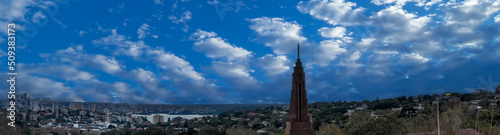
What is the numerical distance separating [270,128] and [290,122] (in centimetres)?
4851

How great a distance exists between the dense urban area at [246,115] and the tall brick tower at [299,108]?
732 centimetres

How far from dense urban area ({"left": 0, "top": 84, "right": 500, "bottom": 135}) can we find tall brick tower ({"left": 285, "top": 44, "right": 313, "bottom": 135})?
288 inches

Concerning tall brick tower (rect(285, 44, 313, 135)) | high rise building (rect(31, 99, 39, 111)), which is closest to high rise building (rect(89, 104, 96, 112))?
high rise building (rect(31, 99, 39, 111))

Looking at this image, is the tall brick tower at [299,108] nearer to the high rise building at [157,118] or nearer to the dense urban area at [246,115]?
the dense urban area at [246,115]

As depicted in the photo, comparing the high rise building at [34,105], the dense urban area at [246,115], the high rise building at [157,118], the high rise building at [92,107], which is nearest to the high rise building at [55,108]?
the dense urban area at [246,115]

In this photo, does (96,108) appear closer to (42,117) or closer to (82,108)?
(82,108)

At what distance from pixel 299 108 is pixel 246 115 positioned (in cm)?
8313

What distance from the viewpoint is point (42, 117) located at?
65.9 meters

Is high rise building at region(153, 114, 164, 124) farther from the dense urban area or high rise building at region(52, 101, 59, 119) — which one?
high rise building at region(52, 101, 59, 119)

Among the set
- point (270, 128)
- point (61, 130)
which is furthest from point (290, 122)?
point (61, 130)

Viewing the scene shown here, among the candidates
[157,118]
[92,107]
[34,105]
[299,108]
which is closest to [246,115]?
[157,118]

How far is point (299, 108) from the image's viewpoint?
14875 mm

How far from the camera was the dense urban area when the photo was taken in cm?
2953

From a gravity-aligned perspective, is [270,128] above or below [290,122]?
below
